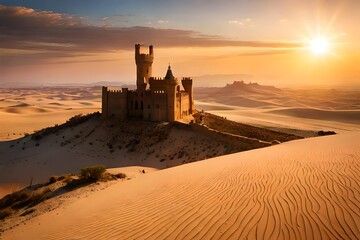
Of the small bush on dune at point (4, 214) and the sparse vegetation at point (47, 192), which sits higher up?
the sparse vegetation at point (47, 192)

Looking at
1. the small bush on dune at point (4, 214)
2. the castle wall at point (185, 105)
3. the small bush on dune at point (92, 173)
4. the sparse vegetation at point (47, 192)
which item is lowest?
the small bush on dune at point (4, 214)

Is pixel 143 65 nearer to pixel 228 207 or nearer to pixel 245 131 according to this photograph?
pixel 245 131

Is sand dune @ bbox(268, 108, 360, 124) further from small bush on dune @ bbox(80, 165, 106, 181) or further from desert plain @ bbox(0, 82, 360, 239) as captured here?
small bush on dune @ bbox(80, 165, 106, 181)

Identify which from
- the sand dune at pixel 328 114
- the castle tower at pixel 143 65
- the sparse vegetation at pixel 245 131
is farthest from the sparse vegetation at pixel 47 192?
the sand dune at pixel 328 114

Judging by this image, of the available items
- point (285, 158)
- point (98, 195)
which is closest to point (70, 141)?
point (98, 195)

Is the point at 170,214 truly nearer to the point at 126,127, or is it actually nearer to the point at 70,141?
the point at 126,127

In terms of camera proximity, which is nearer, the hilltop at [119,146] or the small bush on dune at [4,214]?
the small bush on dune at [4,214]

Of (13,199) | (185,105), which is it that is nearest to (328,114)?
(185,105)

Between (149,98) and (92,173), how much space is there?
16.7m

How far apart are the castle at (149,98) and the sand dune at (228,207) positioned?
58.8 ft

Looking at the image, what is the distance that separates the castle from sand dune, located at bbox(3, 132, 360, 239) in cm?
1792

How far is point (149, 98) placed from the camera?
3206 cm

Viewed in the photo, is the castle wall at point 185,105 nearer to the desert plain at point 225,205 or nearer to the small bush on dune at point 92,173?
the small bush on dune at point 92,173

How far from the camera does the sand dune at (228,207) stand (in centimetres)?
671
